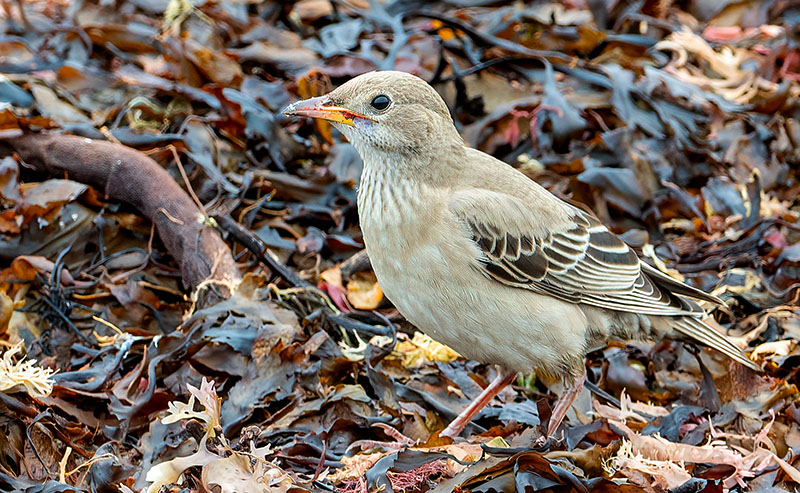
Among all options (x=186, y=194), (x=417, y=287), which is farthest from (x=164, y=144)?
(x=417, y=287)

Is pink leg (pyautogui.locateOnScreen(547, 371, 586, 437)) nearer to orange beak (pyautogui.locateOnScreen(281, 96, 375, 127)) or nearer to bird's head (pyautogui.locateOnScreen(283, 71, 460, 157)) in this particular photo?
bird's head (pyautogui.locateOnScreen(283, 71, 460, 157))

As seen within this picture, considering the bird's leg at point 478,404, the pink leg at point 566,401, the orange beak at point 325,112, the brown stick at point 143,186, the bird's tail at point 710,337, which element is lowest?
the bird's leg at point 478,404

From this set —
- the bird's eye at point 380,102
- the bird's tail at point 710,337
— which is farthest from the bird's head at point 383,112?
the bird's tail at point 710,337

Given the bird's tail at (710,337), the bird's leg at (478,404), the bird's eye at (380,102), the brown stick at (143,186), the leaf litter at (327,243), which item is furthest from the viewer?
the brown stick at (143,186)

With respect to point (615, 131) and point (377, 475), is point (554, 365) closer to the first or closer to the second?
point (377, 475)

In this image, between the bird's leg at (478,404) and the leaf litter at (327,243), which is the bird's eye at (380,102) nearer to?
the leaf litter at (327,243)

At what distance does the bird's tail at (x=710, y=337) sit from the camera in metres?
4.30

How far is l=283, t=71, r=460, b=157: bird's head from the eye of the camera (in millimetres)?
4043

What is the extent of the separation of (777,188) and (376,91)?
315 cm

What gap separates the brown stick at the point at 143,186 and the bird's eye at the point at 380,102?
4.04ft

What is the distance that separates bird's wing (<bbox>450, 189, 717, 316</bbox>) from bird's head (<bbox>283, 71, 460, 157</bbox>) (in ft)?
1.09

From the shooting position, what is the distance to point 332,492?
355 cm

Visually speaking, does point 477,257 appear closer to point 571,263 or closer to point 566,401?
point 571,263

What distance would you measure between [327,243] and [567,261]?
4.95 feet
